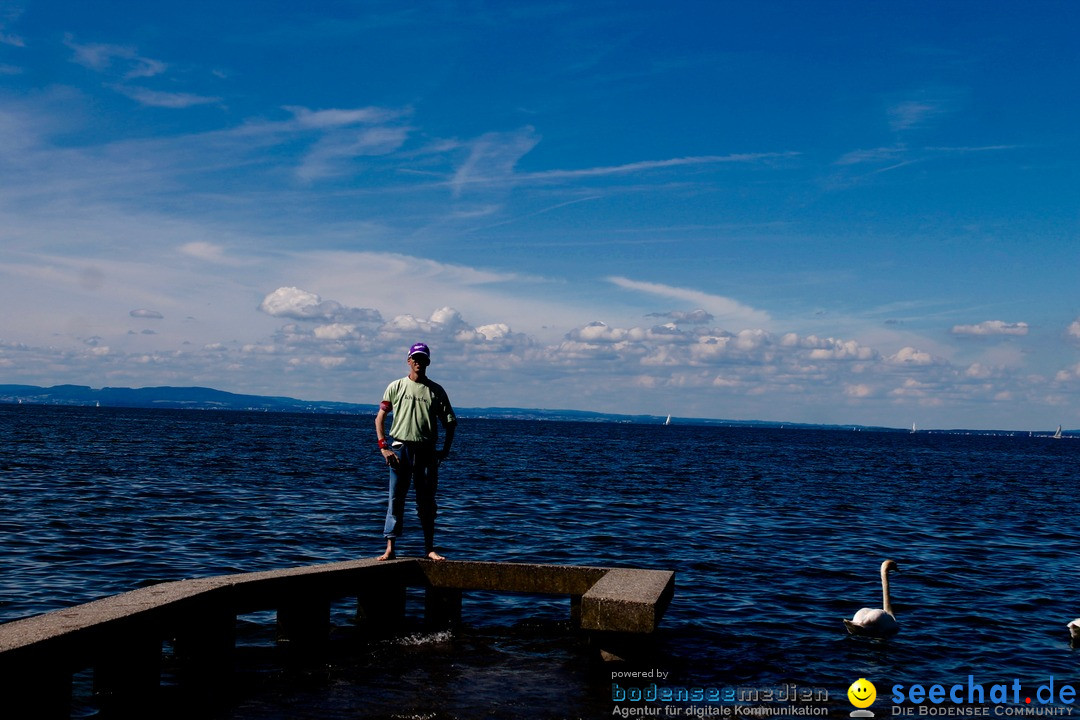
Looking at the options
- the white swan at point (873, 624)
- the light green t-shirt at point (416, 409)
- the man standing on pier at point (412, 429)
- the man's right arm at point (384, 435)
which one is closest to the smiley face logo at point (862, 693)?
the white swan at point (873, 624)

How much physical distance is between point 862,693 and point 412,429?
5232 mm

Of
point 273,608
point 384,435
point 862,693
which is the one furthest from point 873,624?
point 273,608

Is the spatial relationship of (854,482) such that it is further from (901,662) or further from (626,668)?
(626,668)

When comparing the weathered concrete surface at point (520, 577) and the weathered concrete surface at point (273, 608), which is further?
the weathered concrete surface at point (520, 577)

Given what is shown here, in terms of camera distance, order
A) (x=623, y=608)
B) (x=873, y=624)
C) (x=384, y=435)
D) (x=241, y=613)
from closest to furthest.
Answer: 1. (x=623, y=608)
2. (x=241, y=613)
3. (x=384, y=435)
4. (x=873, y=624)

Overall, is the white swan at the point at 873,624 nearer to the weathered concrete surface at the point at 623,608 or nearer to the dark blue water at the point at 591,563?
the dark blue water at the point at 591,563

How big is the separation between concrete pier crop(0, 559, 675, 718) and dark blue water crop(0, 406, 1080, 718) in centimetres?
50

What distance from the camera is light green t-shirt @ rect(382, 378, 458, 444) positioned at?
932 cm

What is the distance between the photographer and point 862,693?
8195mm

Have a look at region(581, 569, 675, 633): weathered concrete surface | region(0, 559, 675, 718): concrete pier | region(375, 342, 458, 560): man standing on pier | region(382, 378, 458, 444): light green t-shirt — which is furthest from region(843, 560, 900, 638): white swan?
region(382, 378, 458, 444): light green t-shirt

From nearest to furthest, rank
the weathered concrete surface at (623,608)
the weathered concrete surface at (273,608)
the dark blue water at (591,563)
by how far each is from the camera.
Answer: the weathered concrete surface at (273,608)
the weathered concrete surface at (623,608)
the dark blue water at (591,563)

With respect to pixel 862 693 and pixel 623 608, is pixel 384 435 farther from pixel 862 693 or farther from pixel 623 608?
pixel 862 693

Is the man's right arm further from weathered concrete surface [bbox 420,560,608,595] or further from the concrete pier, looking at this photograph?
weathered concrete surface [bbox 420,560,608,595]

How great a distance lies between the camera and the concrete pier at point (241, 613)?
18.1 ft
